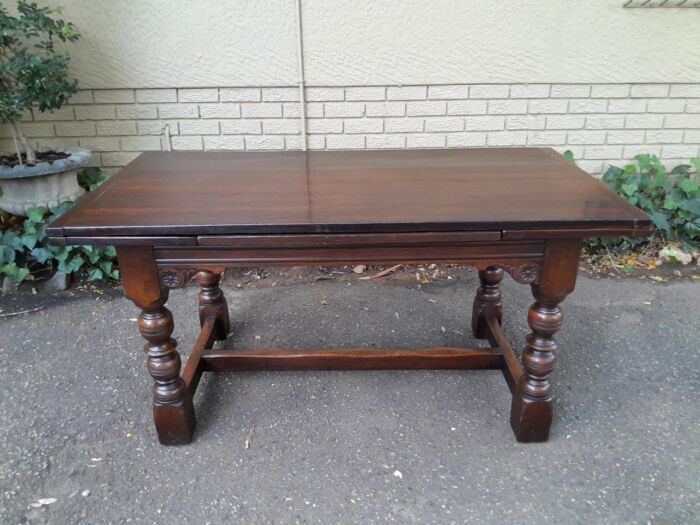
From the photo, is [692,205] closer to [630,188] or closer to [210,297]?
[630,188]

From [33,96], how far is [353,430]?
2.33m

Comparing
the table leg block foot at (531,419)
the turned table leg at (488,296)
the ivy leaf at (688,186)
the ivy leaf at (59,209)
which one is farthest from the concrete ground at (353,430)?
the ivy leaf at (688,186)

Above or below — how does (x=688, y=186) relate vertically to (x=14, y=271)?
above

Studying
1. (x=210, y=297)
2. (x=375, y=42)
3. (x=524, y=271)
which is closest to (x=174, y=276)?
(x=210, y=297)

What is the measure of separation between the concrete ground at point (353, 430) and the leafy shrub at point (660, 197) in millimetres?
656

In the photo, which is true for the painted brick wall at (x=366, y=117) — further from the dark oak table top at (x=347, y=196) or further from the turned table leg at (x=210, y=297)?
the turned table leg at (x=210, y=297)

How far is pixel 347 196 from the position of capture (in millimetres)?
1896

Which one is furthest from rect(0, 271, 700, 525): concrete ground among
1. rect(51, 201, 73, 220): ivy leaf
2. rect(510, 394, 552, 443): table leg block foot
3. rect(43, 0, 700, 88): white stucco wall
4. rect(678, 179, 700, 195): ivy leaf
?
rect(43, 0, 700, 88): white stucco wall

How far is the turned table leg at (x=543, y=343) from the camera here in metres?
1.78

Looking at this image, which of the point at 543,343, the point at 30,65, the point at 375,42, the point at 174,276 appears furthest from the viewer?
the point at 375,42

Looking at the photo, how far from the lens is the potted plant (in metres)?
2.79

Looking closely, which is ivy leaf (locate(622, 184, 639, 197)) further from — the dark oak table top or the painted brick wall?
the dark oak table top

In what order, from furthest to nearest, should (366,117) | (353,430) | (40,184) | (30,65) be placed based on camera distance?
1. (366,117)
2. (40,184)
3. (30,65)
4. (353,430)

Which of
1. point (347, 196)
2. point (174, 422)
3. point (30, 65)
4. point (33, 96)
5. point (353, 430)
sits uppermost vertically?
point (30, 65)
